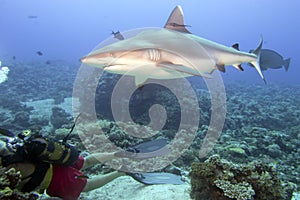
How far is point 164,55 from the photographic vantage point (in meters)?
3.08

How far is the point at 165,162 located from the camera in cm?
579

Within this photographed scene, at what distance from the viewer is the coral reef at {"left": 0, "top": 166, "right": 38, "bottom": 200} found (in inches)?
88.5

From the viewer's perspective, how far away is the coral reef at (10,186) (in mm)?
2249

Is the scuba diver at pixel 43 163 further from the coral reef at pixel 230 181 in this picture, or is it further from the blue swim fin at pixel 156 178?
the coral reef at pixel 230 181

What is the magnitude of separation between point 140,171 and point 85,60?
330cm

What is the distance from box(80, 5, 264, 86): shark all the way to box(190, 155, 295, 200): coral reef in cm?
154

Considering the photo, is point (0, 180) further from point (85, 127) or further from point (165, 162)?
point (85, 127)

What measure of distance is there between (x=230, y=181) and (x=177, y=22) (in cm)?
262

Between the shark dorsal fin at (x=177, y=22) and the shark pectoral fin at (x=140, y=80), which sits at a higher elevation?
the shark dorsal fin at (x=177, y=22)

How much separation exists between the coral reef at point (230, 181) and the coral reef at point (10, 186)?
2347mm

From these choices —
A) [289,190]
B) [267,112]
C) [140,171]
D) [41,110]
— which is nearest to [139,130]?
[140,171]

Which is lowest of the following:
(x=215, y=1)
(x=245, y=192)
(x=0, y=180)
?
(x=245, y=192)

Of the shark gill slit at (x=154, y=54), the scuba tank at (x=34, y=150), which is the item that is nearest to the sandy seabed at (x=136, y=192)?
the scuba tank at (x=34, y=150)

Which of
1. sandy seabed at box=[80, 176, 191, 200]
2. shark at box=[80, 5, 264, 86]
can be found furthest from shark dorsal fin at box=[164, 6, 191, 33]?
sandy seabed at box=[80, 176, 191, 200]
